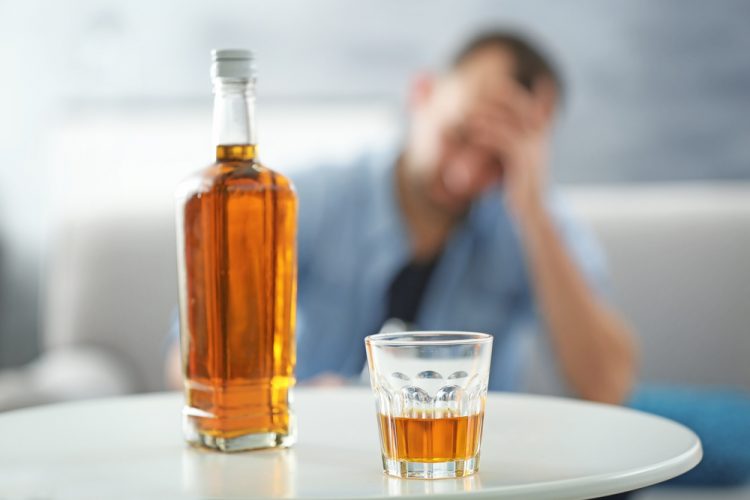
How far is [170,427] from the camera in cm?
85

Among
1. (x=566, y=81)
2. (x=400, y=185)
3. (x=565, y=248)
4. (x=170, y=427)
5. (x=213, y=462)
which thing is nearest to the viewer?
(x=213, y=462)

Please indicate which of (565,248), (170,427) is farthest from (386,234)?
(170,427)

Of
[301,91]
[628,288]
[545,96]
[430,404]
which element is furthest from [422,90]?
[430,404]

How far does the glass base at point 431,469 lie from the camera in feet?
2.07

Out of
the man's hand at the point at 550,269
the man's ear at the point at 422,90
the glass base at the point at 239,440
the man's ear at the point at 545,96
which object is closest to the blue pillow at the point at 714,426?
the man's hand at the point at 550,269

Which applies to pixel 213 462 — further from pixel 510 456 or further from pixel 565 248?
pixel 565 248

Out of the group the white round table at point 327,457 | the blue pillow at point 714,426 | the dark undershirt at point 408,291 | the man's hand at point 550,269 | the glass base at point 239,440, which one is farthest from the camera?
the dark undershirt at point 408,291

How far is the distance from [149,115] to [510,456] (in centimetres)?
236

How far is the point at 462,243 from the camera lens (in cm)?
215

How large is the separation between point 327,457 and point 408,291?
1.40 m

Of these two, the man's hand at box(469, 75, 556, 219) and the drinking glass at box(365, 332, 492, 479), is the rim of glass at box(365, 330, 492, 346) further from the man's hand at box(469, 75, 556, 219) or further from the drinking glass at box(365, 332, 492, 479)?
the man's hand at box(469, 75, 556, 219)

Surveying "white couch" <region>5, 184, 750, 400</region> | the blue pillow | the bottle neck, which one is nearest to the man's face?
"white couch" <region>5, 184, 750, 400</region>

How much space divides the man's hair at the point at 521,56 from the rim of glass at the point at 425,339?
58.9 inches

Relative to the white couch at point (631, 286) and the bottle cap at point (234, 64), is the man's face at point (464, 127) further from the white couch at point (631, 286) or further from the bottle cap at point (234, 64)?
the bottle cap at point (234, 64)
